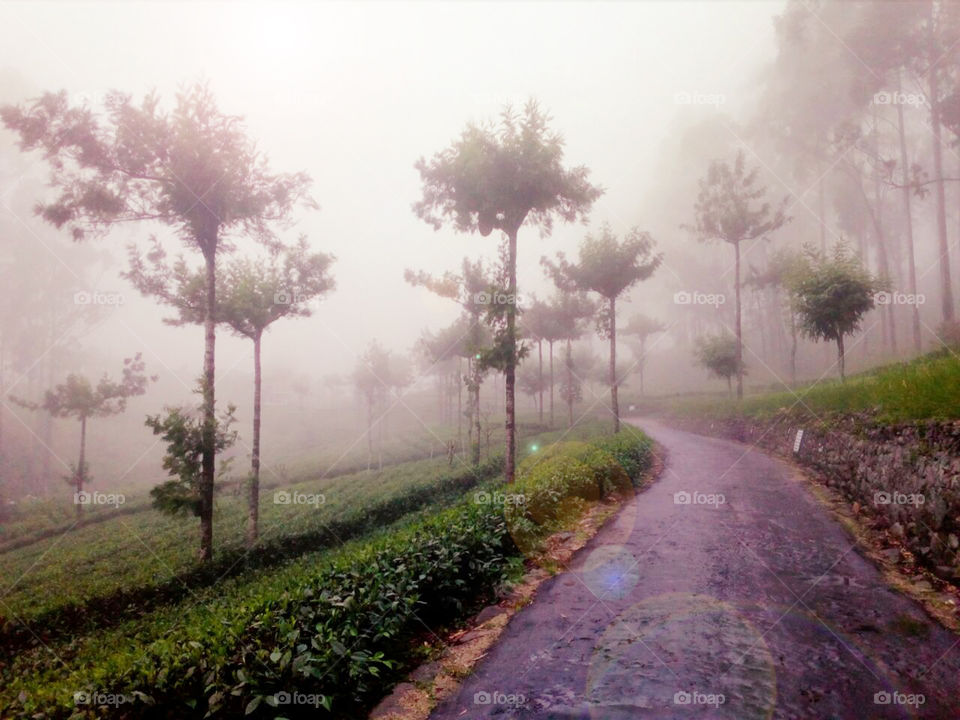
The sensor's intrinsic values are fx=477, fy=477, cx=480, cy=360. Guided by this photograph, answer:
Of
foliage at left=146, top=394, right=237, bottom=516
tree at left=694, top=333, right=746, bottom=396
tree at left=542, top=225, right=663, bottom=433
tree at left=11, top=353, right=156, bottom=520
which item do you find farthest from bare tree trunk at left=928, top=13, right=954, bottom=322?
tree at left=11, top=353, right=156, bottom=520

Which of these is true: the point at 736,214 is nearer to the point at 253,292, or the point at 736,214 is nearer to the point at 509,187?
the point at 509,187

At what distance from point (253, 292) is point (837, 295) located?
21.8m

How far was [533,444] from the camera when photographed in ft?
89.5

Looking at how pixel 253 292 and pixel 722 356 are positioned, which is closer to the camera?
pixel 253 292

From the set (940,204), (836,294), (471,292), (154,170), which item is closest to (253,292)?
(154,170)

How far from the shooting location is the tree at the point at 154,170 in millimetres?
12672

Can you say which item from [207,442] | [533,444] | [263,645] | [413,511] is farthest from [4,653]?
[533,444]

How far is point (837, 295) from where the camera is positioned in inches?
705

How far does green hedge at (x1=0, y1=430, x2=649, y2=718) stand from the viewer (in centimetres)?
401

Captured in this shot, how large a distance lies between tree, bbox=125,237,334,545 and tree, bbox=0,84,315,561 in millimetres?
1797

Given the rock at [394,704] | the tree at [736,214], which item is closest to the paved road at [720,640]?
the rock at [394,704]

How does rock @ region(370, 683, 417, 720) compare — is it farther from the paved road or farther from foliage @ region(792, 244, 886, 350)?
foliage @ region(792, 244, 886, 350)

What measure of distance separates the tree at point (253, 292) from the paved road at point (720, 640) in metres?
12.7

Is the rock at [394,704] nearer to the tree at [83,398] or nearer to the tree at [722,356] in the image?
the tree at [83,398]
